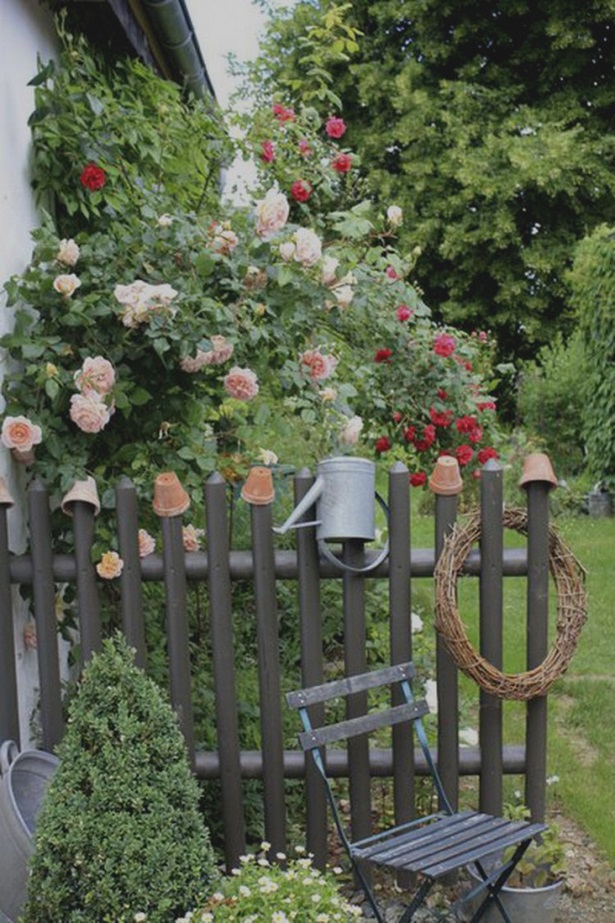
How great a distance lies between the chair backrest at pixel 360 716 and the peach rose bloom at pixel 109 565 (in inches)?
26.0

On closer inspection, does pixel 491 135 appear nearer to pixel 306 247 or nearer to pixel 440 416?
pixel 440 416

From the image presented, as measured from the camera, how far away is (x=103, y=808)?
7.71 ft

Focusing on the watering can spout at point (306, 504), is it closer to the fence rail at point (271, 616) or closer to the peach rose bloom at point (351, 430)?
the fence rail at point (271, 616)

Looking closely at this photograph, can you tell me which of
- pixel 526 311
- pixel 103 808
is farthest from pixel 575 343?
pixel 103 808

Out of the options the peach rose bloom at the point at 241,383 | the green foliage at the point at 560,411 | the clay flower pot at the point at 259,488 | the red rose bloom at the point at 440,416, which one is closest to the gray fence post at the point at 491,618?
the clay flower pot at the point at 259,488

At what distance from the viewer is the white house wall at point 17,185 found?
325 centimetres

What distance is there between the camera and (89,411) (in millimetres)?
3088

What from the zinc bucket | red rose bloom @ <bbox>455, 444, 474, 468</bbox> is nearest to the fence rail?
the zinc bucket

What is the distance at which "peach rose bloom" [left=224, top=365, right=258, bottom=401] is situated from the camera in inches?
134

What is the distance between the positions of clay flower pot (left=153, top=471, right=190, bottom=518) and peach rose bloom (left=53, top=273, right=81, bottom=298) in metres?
0.64

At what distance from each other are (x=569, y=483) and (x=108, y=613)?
336 inches

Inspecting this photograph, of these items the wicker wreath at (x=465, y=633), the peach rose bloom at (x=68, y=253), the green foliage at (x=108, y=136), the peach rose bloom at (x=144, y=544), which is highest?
the green foliage at (x=108, y=136)

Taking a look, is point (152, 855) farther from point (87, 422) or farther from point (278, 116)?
point (278, 116)

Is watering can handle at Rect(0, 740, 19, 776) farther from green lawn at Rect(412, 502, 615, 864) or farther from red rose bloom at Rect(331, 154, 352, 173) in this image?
red rose bloom at Rect(331, 154, 352, 173)
